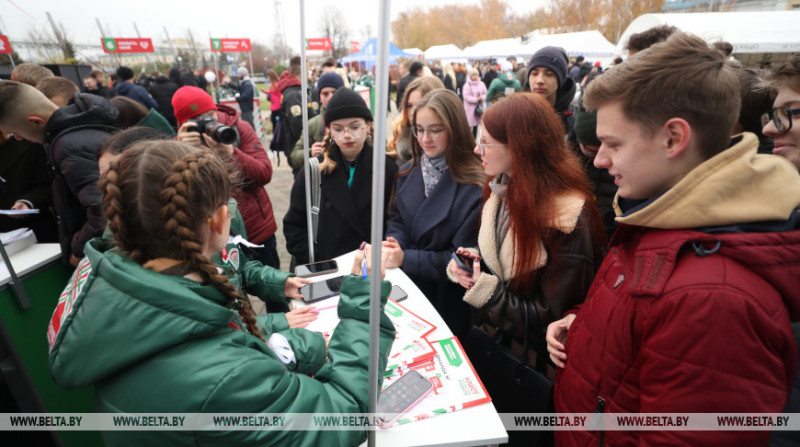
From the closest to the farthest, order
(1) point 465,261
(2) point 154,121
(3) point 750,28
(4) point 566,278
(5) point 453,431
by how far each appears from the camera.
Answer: (5) point 453,431
(4) point 566,278
(1) point 465,261
(2) point 154,121
(3) point 750,28

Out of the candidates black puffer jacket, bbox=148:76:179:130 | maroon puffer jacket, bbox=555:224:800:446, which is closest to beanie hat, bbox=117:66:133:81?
black puffer jacket, bbox=148:76:179:130

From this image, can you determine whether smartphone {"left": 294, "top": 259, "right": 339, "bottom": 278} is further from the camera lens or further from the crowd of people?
the camera lens

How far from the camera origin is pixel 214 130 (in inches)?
92.1

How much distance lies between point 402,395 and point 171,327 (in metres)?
0.80

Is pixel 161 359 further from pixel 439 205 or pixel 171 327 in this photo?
pixel 439 205

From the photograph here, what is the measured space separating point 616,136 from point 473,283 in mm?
914

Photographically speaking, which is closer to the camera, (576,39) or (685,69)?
(685,69)

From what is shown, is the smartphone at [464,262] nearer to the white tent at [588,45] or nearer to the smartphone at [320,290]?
the smartphone at [320,290]

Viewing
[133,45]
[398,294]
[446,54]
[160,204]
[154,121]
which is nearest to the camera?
[160,204]

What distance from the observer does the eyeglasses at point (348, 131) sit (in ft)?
8.20

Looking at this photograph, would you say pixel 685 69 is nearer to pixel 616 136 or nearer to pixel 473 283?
pixel 616 136

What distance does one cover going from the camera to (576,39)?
15.6 m

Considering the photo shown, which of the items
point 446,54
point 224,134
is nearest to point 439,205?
point 224,134

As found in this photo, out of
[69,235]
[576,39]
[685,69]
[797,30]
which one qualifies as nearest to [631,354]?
[685,69]
